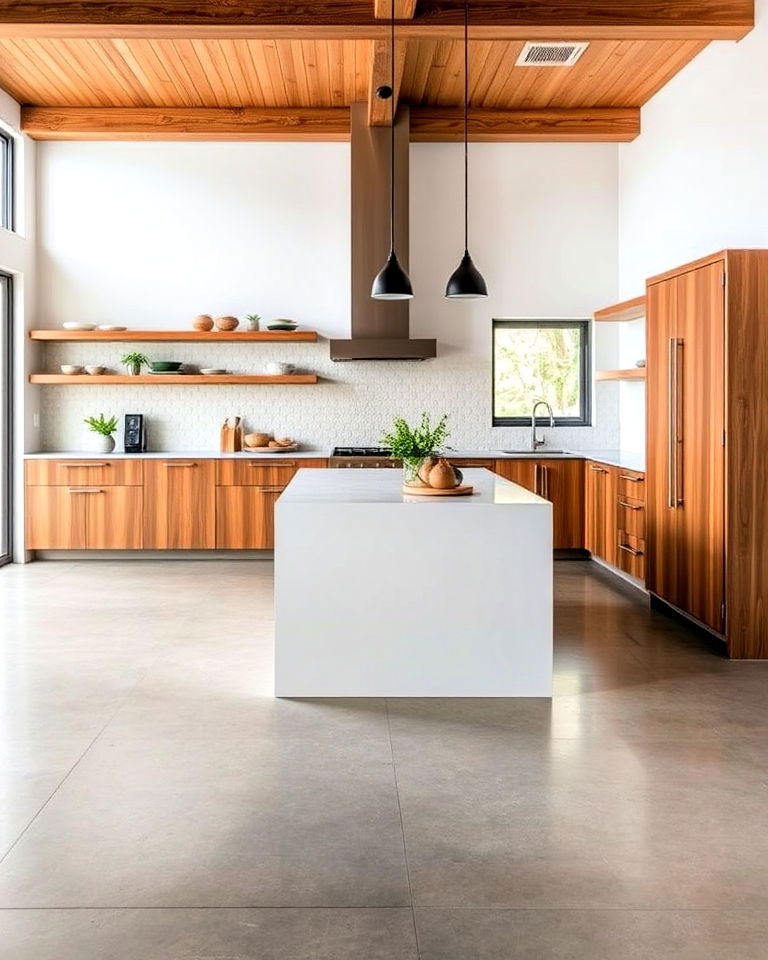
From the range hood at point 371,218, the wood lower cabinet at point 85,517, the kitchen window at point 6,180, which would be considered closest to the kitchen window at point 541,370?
the range hood at point 371,218

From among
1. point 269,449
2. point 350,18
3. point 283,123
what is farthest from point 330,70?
A: point 269,449

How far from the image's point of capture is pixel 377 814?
2.99 meters

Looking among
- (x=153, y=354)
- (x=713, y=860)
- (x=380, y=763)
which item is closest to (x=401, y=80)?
(x=153, y=354)

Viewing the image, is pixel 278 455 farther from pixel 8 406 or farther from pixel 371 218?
pixel 8 406

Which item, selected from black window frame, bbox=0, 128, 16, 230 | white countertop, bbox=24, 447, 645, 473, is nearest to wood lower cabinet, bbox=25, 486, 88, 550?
white countertop, bbox=24, 447, 645, 473

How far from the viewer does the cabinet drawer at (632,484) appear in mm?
6410

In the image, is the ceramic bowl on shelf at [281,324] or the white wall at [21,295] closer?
the white wall at [21,295]

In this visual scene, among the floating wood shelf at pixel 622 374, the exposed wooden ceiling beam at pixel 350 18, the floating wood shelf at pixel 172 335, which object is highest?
the exposed wooden ceiling beam at pixel 350 18

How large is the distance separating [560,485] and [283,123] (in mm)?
3662

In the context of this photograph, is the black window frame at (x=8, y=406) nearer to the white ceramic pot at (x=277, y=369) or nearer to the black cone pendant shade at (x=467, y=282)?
the white ceramic pot at (x=277, y=369)

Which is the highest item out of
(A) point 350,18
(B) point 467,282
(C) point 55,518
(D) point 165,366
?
(A) point 350,18

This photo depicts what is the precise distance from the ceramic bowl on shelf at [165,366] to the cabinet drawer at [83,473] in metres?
0.85

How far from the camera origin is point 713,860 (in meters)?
2.67

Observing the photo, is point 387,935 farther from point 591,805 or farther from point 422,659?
point 422,659
